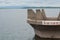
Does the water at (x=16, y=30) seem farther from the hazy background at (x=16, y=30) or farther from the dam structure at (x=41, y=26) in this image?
the dam structure at (x=41, y=26)

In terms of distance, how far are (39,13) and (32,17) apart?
7.7 inches

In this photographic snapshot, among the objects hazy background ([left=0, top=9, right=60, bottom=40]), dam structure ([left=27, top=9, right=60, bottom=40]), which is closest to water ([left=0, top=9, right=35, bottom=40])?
hazy background ([left=0, top=9, right=60, bottom=40])

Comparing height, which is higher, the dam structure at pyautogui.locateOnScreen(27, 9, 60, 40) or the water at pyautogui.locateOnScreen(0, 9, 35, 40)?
the dam structure at pyautogui.locateOnScreen(27, 9, 60, 40)

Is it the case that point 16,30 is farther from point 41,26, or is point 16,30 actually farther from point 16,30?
point 41,26

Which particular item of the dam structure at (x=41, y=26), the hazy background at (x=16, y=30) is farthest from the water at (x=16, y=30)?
the dam structure at (x=41, y=26)

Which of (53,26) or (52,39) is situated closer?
(53,26)

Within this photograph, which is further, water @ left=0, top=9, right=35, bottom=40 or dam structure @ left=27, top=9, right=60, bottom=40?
water @ left=0, top=9, right=35, bottom=40

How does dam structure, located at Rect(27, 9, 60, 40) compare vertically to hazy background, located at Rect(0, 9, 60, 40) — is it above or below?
above

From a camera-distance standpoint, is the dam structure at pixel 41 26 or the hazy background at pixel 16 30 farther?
the hazy background at pixel 16 30

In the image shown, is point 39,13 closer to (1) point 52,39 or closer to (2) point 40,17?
(2) point 40,17

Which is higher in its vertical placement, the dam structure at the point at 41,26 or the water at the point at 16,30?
the dam structure at the point at 41,26

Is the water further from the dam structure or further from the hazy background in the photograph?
the dam structure

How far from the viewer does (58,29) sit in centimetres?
502

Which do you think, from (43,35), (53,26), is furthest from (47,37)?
(53,26)
